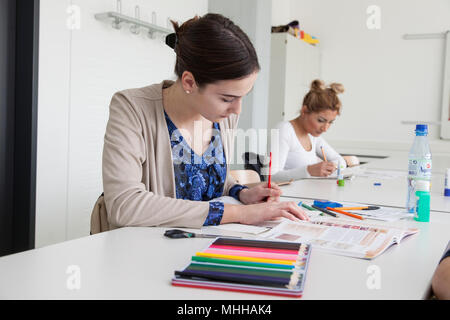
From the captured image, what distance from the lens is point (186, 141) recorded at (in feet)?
5.15

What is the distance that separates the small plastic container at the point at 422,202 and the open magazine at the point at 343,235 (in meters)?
0.17

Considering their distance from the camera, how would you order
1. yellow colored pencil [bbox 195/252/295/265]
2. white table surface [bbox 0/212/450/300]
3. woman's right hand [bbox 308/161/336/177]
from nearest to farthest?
white table surface [bbox 0/212/450/300] < yellow colored pencil [bbox 195/252/295/265] < woman's right hand [bbox 308/161/336/177]

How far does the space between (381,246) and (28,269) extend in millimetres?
738

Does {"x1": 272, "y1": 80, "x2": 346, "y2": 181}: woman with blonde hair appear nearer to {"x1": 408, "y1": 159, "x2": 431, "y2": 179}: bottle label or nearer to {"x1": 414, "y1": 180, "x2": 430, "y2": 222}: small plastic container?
{"x1": 408, "y1": 159, "x2": 431, "y2": 179}: bottle label

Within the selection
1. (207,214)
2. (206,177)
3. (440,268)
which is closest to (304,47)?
(206,177)

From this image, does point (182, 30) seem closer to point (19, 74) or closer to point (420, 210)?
point (420, 210)

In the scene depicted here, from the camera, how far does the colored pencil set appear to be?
744 mm

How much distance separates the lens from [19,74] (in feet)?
8.07

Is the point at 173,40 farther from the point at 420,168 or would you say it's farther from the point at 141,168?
the point at 420,168

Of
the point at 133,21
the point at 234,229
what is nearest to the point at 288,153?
the point at 133,21

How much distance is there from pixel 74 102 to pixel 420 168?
1.93m

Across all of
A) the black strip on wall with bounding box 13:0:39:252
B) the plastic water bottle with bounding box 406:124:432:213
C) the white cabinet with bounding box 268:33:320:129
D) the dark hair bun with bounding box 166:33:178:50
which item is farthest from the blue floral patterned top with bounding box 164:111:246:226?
the white cabinet with bounding box 268:33:320:129

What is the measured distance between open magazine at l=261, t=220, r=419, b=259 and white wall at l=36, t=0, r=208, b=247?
5.70ft

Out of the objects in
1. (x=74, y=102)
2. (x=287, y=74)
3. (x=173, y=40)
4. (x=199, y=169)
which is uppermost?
(x=287, y=74)
